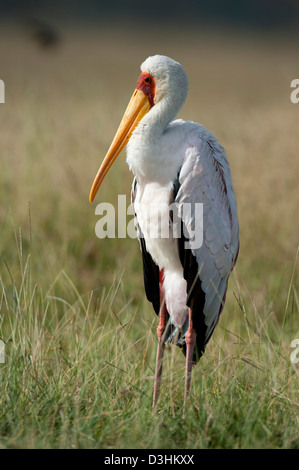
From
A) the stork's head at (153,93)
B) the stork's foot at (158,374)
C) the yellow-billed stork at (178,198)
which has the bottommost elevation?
the stork's foot at (158,374)

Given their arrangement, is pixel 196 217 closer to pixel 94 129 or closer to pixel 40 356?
pixel 40 356

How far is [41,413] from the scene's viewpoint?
2.72 metres

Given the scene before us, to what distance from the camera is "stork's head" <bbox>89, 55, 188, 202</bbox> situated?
3.35 meters

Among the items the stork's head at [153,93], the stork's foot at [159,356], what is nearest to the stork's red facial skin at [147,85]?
the stork's head at [153,93]

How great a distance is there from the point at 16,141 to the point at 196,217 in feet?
17.4

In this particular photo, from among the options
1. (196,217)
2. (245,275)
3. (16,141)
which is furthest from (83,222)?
(196,217)

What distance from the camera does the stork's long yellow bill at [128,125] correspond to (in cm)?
348

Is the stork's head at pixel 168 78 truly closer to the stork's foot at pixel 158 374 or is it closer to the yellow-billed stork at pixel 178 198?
the yellow-billed stork at pixel 178 198

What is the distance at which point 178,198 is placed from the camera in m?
3.27

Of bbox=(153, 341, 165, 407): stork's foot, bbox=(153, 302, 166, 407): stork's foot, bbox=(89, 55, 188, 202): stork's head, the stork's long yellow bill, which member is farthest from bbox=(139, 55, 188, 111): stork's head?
bbox=(153, 341, 165, 407): stork's foot

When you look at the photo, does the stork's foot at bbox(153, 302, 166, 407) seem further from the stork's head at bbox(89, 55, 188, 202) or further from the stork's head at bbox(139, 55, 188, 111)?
the stork's head at bbox(139, 55, 188, 111)

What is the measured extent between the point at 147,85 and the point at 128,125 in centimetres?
21

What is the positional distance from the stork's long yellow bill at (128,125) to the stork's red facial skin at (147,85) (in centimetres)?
2
